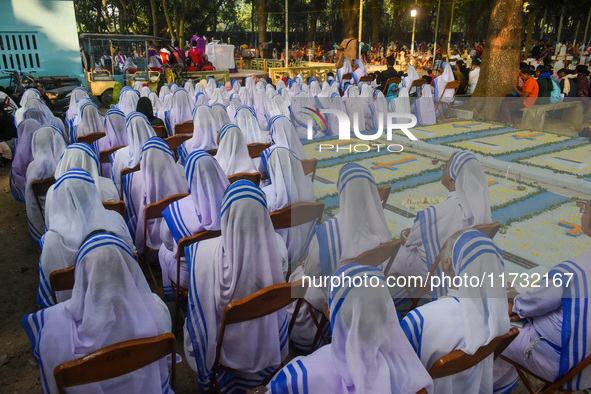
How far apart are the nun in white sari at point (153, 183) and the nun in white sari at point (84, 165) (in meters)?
0.21

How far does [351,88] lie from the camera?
8969 millimetres

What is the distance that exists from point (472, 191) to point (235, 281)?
68.0 inches

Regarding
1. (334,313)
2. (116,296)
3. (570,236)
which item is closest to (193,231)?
(116,296)

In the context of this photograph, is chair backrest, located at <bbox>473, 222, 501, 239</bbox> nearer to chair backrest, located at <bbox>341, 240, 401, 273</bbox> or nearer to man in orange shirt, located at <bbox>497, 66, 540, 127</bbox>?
chair backrest, located at <bbox>341, 240, 401, 273</bbox>

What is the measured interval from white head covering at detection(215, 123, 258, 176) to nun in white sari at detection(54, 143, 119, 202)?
3.36 ft

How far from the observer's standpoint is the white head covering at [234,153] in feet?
13.2

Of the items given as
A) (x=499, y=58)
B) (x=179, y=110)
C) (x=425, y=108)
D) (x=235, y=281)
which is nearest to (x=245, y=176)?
(x=235, y=281)

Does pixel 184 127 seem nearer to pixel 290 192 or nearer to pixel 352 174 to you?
pixel 290 192

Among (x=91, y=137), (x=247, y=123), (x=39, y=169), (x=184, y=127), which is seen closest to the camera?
(x=39, y=169)

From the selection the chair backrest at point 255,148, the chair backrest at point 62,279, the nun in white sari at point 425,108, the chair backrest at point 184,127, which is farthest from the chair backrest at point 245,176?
the nun in white sari at point 425,108

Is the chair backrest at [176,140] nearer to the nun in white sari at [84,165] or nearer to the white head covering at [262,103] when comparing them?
the nun in white sari at [84,165]

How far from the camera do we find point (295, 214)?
3.16 metres

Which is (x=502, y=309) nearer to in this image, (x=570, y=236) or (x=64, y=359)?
(x=64, y=359)

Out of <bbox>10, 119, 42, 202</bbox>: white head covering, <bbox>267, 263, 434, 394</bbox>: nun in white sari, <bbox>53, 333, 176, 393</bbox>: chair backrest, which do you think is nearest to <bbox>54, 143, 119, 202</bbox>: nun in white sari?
<bbox>10, 119, 42, 202</bbox>: white head covering
